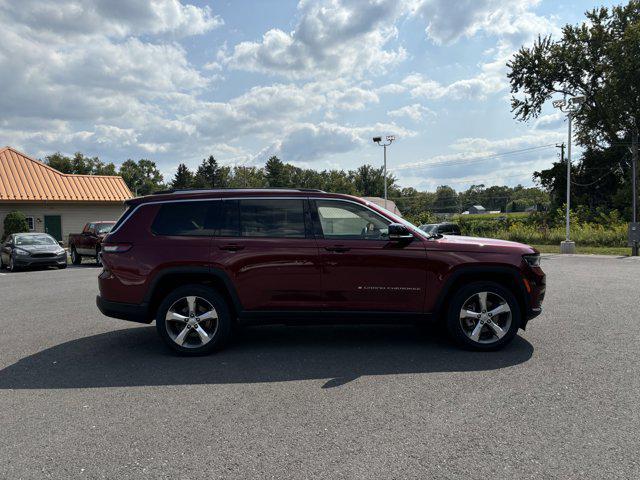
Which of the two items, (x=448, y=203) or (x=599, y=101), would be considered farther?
(x=448, y=203)

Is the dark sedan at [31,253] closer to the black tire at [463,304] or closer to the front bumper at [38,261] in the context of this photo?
the front bumper at [38,261]

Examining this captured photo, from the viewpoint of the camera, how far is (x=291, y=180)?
350ft

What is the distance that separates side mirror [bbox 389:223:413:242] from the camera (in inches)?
209

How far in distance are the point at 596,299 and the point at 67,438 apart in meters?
8.64

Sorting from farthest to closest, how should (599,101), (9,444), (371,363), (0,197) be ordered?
(599,101) < (0,197) < (371,363) < (9,444)

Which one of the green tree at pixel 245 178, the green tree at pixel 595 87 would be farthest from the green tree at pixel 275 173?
the green tree at pixel 595 87

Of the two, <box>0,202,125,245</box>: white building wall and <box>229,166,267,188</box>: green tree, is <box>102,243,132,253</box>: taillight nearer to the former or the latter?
<box>0,202,125,245</box>: white building wall

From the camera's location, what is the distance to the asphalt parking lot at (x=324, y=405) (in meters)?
3.10

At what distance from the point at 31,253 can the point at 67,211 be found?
15.7 metres

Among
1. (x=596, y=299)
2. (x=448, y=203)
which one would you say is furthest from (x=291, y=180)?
(x=596, y=299)

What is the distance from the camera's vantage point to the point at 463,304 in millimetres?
5500

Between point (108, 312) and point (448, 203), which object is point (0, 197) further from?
point (448, 203)

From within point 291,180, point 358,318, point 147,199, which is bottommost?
point 358,318

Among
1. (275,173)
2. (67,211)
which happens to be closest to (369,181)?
(275,173)
